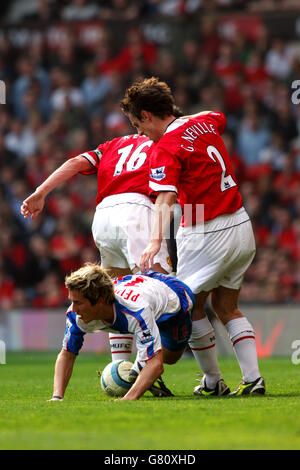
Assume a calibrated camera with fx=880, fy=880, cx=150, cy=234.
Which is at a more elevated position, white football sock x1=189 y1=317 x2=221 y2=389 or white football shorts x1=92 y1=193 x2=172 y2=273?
white football shorts x1=92 y1=193 x2=172 y2=273

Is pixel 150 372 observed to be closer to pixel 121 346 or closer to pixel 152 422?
pixel 152 422

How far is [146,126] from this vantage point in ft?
18.1

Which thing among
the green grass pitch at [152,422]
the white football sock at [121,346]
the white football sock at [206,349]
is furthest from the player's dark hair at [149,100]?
the green grass pitch at [152,422]

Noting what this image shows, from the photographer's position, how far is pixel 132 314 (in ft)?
15.9

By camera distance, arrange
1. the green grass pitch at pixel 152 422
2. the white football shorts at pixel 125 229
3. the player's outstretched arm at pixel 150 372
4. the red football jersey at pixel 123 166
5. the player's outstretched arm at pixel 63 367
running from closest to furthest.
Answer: the green grass pitch at pixel 152 422
the player's outstretched arm at pixel 150 372
the player's outstretched arm at pixel 63 367
the white football shorts at pixel 125 229
the red football jersey at pixel 123 166

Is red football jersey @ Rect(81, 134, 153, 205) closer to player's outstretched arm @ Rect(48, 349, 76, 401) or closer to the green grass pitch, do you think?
the green grass pitch

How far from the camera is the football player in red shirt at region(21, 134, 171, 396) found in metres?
6.03

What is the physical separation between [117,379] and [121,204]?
1303 mm

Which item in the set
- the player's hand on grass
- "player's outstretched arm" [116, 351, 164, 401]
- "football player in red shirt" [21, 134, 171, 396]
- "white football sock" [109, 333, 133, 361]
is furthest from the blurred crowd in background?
"player's outstretched arm" [116, 351, 164, 401]

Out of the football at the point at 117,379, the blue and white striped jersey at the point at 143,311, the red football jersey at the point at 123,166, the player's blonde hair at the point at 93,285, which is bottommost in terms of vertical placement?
the football at the point at 117,379

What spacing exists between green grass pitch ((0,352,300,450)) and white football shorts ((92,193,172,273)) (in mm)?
939

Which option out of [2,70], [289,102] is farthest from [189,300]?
[2,70]

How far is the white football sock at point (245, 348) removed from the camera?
5520 millimetres

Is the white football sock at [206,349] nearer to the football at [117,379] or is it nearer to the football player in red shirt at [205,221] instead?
the football player in red shirt at [205,221]
